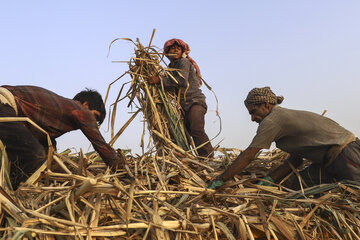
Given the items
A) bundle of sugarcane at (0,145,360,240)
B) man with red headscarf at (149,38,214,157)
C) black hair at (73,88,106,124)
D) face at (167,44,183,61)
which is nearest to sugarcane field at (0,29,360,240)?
bundle of sugarcane at (0,145,360,240)

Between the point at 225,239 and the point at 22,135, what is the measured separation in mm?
1656

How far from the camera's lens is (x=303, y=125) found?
312cm

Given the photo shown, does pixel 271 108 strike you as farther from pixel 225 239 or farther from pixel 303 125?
pixel 225 239

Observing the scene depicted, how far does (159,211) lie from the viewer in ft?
6.86

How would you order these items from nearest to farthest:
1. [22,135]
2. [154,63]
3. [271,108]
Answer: [22,135], [271,108], [154,63]

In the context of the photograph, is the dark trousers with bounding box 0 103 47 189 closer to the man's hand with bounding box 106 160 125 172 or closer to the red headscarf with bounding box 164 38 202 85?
the man's hand with bounding box 106 160 125 172

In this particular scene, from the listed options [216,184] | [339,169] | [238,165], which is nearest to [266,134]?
[238,165]

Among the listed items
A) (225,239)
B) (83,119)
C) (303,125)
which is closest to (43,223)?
(225,239)

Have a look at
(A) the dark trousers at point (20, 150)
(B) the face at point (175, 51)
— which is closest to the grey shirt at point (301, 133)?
(A) the dark trousers at point (20, 150)

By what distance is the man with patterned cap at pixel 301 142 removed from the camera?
2998 mm

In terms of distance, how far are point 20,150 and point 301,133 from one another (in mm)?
2213

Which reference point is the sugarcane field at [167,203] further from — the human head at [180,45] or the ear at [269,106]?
the human head at [180,45]

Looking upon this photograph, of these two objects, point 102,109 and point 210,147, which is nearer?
point 102,109

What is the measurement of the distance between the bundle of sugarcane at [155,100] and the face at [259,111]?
0.94 m
